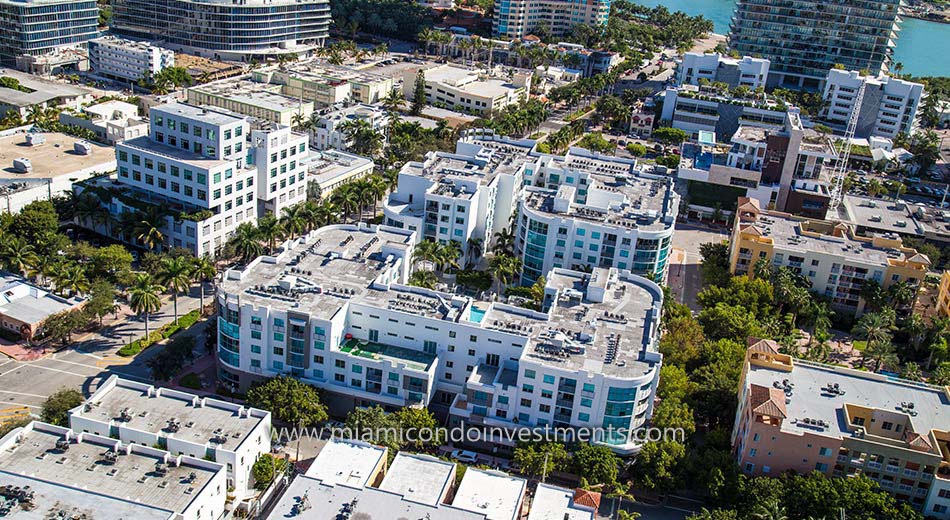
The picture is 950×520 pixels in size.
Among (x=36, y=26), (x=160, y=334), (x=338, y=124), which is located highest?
(x=36, y=26)

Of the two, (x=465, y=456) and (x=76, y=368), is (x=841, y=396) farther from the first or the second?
(x=76, y=368)

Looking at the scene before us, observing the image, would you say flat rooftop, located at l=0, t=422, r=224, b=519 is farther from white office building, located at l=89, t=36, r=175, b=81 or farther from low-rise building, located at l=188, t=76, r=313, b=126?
white office building, located at l=89, t=36, r=175, b=81

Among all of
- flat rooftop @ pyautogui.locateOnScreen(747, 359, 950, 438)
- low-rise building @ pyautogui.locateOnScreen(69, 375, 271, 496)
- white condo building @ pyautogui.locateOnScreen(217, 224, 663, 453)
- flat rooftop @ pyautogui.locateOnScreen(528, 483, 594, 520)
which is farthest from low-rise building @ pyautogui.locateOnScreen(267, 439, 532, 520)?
flat rooftop @ pyautogui.locateOnScreen(747, 359, 950, 438)

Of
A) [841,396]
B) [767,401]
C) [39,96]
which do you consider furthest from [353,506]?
[39,96]

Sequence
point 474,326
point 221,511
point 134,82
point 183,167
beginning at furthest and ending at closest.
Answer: point 134,82
point 183,167
point 474,326
point 221,511

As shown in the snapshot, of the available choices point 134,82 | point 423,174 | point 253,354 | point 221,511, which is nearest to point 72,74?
point 134,82

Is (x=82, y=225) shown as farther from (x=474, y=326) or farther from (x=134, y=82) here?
(x=134, y=82)

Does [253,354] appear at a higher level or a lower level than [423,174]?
lower
